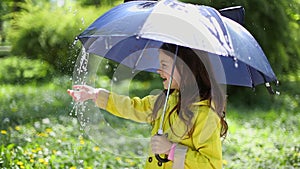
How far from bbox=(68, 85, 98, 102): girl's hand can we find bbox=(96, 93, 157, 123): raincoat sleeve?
0.04 meters

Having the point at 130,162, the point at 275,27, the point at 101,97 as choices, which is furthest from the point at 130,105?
the point at 275,27

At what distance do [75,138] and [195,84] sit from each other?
3.09 m

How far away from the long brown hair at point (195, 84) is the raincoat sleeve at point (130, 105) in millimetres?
189

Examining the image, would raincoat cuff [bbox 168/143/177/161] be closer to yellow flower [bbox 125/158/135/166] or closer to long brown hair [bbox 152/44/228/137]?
long brown hair [bbox 152/44/228/137]

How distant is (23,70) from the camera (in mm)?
10633

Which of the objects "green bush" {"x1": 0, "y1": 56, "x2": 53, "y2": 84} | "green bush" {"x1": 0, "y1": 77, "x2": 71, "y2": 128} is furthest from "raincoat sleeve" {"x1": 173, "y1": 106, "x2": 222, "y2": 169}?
"green bush" {"x1": 0, "y1": 56, "x2": 53, "y2": 84}

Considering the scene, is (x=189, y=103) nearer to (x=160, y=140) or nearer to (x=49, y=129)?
(x=160, y=140)

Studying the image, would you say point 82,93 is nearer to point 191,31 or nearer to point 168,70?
point 168,70

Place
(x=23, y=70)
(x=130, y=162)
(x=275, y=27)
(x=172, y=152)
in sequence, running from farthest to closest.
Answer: (x=23, y=70)
(x=275, y=27)
(x=130, y=162)
(x=172, y=152)

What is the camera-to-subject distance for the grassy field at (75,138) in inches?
183

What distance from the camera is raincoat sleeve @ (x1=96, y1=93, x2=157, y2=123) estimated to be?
282 centimetres

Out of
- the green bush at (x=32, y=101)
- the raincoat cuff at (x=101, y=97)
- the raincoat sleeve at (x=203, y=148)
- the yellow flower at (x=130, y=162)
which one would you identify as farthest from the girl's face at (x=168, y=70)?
the green bush at (x=32, y=101)

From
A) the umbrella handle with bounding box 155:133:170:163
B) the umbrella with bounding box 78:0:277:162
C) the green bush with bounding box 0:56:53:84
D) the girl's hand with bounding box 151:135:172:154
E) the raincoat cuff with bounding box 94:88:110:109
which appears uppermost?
the umbrella with bounding box 78:0:277:162

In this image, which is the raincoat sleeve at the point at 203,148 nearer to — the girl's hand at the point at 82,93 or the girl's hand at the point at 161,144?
the girl's hand at the point at 161,144
